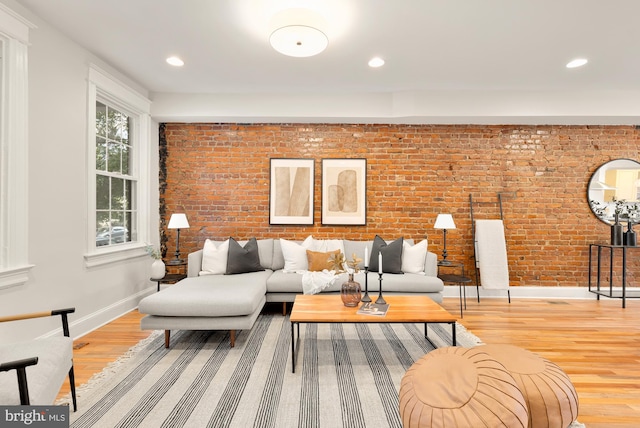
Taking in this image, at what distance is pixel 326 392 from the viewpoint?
214 cm

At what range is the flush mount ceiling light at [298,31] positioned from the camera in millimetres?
2430

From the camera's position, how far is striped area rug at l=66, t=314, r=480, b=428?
1.88 metres

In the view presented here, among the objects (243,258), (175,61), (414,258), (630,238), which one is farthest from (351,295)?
(630,238)

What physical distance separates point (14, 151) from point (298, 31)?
2352mm

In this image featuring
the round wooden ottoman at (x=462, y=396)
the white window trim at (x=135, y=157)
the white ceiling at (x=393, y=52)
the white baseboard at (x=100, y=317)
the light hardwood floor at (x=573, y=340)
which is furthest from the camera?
the white window trim at (x=135, y=157)

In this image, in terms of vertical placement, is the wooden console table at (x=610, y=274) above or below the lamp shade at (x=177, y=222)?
below

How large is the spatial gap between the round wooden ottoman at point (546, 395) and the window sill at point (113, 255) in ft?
12.0

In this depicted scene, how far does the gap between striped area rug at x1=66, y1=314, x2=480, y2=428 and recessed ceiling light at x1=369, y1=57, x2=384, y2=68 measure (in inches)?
109

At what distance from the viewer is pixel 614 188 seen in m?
4.60

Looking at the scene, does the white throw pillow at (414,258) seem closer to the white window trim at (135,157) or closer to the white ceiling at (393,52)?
the white ceiling at (393,52)

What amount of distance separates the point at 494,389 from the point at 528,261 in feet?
12.8

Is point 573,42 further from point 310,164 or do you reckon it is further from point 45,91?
point 45,91

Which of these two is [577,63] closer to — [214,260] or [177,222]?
[214,260]

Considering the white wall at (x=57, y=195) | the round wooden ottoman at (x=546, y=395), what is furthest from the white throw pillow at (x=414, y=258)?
the white wall at (x=57, y=195)
